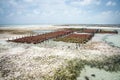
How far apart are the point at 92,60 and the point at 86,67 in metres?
2.09

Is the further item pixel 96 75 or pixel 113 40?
pixel 113 40

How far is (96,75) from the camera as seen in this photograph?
962cm

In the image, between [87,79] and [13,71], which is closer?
[87,79]

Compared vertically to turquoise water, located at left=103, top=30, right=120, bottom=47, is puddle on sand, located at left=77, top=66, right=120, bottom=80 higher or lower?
lower

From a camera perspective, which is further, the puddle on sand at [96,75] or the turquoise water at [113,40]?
the turquoise water at [113,40]

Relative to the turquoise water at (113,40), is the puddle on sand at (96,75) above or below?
below

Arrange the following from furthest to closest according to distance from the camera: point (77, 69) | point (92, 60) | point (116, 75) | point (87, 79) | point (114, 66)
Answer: point (92, 60) → point (114, 66) → point (77, 69) → point (116, 75) → point (87, 79)

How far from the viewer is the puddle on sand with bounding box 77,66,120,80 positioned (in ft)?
30.0

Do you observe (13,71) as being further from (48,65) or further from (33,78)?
(48,65)

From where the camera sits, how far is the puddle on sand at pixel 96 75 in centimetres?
915

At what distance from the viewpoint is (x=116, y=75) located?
963 centimetres

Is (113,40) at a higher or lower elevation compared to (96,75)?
higher

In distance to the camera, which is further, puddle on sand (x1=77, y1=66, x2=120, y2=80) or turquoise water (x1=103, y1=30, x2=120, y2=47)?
turquoise water (x1=103, y1=30, x2=120, y2=47)

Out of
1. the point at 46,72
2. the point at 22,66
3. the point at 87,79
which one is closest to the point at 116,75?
the point at 87,79
